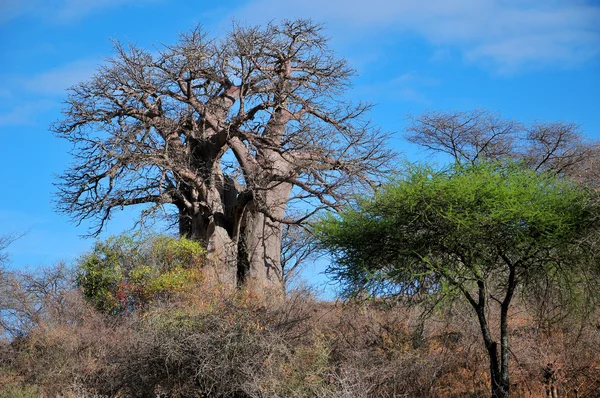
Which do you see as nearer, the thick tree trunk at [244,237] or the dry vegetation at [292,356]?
the dry vegetation at [292,356]

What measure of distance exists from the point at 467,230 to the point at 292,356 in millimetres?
3228

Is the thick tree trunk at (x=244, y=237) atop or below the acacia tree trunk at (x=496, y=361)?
atop

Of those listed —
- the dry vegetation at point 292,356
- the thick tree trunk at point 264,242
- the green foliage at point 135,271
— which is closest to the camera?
the dry vegetation at point 292,356

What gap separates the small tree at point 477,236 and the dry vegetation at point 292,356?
0.62m

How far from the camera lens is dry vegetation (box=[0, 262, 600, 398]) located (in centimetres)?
1022

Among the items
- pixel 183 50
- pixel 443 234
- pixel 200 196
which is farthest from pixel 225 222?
pixel 443 234

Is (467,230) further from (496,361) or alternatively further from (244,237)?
(244,237)

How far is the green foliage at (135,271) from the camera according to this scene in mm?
16500

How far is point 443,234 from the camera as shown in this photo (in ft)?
35.6

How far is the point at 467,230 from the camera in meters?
10.6

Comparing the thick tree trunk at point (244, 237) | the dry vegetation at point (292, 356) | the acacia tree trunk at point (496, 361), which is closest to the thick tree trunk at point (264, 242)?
the thick tree trunk at point (244, 237)

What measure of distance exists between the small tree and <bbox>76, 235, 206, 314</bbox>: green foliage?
6.13 m

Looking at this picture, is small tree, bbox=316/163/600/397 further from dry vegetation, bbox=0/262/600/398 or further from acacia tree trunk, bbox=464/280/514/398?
dry vegetation, bbox=0/262/600/398

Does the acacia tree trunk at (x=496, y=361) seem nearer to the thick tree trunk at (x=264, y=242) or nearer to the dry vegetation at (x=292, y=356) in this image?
the dry vegetation at (x=292, y=356)
